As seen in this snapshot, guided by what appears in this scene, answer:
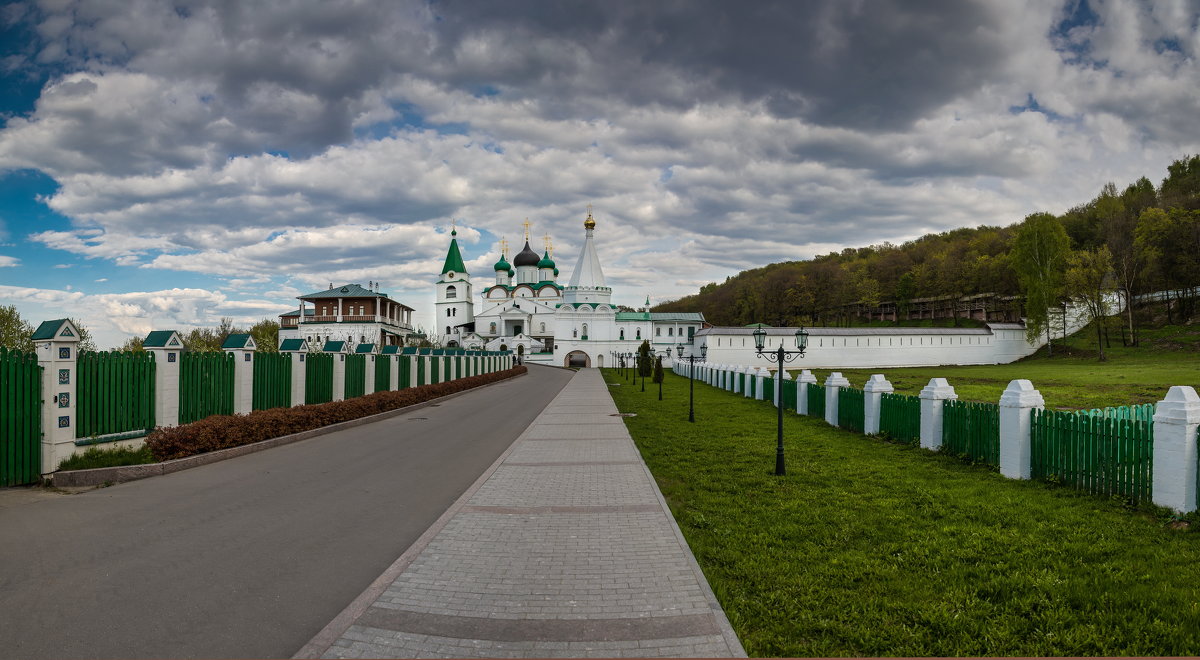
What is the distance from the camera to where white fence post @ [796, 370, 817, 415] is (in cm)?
1834

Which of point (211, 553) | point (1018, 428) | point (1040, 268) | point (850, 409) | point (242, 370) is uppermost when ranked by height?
point (1040, 268)

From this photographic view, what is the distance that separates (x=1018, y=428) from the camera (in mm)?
8805

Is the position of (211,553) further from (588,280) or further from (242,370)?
(588,280)

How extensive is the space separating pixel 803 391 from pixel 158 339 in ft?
51.9

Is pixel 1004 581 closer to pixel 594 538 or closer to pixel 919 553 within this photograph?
pixel 919 553

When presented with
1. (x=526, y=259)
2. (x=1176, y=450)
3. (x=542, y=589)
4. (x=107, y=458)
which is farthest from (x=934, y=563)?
(x=526, y=259)

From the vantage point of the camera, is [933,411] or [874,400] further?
[874,400]

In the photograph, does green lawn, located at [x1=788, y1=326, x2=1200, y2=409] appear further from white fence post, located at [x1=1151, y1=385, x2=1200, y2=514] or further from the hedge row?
the hedge row

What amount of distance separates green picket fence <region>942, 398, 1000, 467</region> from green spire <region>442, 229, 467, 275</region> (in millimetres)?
91641

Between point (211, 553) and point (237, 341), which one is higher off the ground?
point (237, 341)

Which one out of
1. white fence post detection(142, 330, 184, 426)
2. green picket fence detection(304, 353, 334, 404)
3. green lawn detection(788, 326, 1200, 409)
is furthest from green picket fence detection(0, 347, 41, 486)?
green lawn detection(788, 326, 1200, 409)

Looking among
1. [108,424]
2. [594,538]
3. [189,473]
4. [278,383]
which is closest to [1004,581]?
[594,538]

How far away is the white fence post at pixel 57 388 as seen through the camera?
29.8 feet

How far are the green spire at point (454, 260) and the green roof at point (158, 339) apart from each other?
87.0 m
